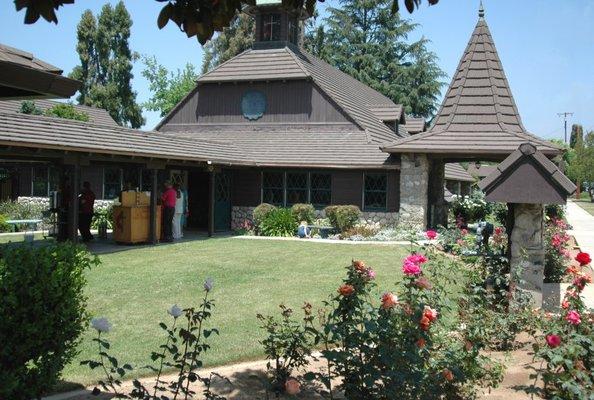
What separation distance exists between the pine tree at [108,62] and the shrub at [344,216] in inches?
1310

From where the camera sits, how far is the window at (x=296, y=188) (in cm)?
2258

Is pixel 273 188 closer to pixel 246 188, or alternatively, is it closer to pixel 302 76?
pixel 246 188

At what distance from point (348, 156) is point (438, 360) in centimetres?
1712

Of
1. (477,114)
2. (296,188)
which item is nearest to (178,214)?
(296,188)

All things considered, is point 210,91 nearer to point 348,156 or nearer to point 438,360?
point 348,156

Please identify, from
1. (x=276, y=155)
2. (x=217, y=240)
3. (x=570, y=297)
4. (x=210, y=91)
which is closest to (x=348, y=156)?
(x=276, y=155)

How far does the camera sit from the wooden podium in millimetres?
16594

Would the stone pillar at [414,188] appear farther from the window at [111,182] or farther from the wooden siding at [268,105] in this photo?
the window at [111,182]

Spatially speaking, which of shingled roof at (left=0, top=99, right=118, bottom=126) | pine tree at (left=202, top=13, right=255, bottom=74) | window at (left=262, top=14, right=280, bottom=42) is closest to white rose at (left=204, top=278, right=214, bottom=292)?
window at (left=262, top=14, right=280, bottom=42)

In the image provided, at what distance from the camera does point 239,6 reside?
4.13 meters

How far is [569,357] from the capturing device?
4.32 m

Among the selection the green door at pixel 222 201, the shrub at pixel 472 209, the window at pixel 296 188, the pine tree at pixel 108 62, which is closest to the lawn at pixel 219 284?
the green door at pixel 222 201

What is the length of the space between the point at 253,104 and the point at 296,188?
540cm

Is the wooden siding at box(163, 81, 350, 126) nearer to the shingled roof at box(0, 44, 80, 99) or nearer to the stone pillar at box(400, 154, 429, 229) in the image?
the stone pillar at box(400, 154, 429, 229)
